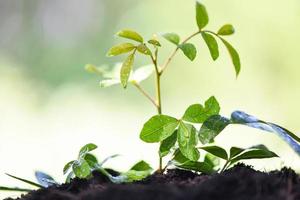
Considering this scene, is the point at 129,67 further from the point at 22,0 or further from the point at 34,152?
the point at 22,0

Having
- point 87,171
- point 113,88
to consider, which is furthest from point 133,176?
point 113,88

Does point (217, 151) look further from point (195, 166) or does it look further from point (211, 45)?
point (211, 45)

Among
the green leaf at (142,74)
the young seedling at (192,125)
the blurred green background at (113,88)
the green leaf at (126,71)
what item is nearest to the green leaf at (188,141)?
the young seedling at (192,125)

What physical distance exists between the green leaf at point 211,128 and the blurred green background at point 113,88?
1676 millimetres

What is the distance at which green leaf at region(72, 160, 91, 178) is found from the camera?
64 centimetres

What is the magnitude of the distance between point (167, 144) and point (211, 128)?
0.29 feet

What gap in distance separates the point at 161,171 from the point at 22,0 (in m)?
2.66

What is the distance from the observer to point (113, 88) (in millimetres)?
2857

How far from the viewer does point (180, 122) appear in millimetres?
654

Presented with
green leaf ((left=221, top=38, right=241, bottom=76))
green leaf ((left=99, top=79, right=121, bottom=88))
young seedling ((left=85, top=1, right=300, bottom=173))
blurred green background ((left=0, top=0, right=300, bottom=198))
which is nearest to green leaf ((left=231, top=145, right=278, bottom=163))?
young seedling ((left=85, top=1, right=300, bottom=173))

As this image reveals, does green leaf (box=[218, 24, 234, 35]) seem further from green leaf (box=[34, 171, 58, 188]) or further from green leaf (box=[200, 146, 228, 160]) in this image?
green leaf (box=[34, 171, 58, 188])

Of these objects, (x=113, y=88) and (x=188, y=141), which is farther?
(x=113, y=88)

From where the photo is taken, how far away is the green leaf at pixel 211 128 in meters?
0.61

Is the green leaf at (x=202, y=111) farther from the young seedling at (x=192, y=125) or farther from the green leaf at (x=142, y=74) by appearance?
the green leaf at (x=142, y=74)
